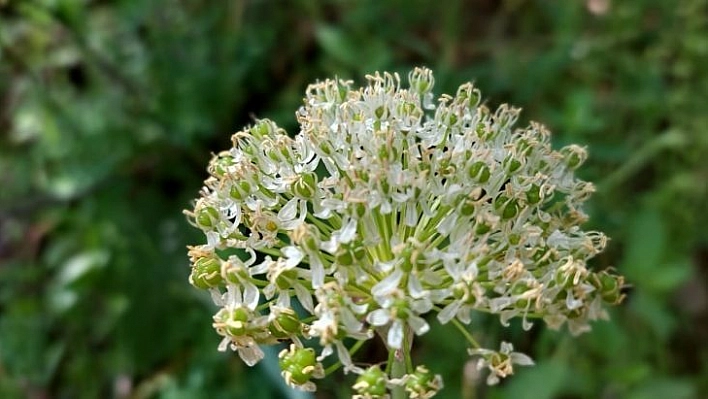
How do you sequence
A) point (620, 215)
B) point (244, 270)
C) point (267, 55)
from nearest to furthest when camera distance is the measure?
point (244, 270)
point (620, 215)
point (267, 55)

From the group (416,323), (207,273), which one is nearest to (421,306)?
(416,323)

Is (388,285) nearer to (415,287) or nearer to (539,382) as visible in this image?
(415,287)

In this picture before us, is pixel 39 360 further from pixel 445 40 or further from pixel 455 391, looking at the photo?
pixel 445 40

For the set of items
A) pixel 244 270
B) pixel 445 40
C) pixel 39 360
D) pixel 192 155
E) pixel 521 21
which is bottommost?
pixel 244 270

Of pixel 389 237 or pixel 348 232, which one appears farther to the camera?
pixel 389 237

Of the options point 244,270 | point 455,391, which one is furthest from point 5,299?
point 244,270

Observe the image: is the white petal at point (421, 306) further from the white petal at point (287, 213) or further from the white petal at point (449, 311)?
the white petal at point (287, 213)
